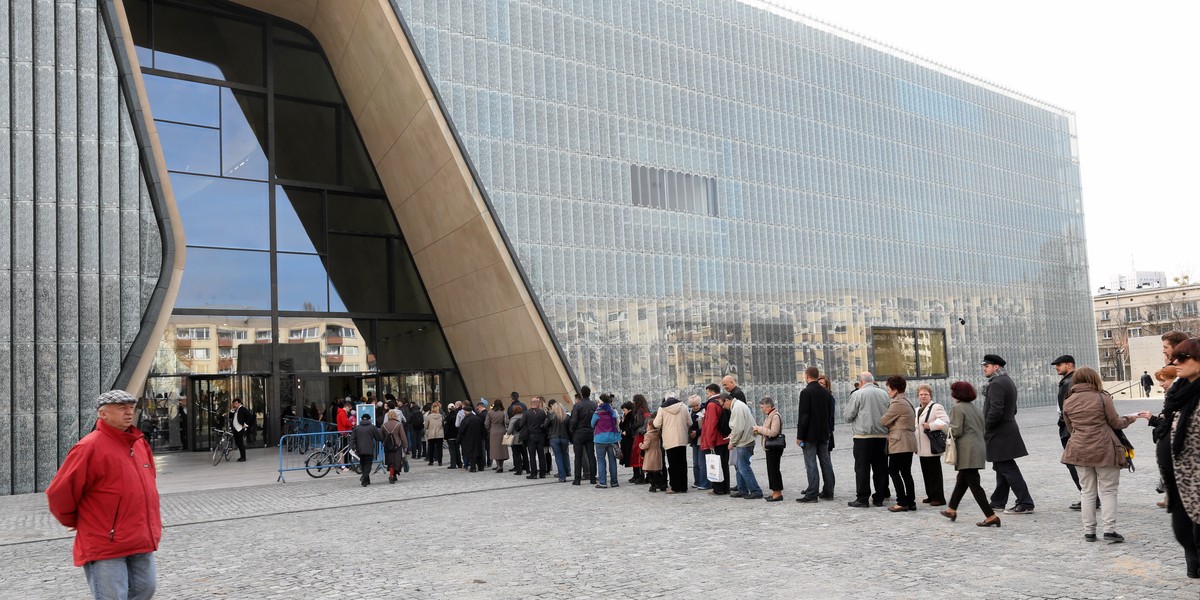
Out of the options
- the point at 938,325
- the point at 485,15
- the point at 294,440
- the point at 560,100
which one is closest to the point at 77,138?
the point at 294,440

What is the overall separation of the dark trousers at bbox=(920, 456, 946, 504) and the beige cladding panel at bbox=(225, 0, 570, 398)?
612 inches

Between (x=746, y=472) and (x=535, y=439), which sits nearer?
(x=746, y=472)

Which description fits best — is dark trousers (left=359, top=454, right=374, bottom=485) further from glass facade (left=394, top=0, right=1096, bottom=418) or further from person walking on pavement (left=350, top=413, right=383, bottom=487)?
glass facade (left=394, top=0, right=1096, bottom=418)

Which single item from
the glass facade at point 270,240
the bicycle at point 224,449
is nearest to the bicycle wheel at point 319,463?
the bicycle at point 224,449

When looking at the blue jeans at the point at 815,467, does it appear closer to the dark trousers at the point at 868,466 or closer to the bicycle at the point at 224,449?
the dark trousers at the point at 868,466

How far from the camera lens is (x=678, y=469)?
13539 millimetres

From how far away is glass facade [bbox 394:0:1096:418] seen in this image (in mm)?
26375

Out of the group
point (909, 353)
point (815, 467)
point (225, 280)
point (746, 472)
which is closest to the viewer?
point (815, 467)

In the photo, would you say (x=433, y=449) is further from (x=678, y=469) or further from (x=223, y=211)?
(x=223, y=211)

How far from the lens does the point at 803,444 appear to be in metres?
11.9

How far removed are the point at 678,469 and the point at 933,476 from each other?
4.08m

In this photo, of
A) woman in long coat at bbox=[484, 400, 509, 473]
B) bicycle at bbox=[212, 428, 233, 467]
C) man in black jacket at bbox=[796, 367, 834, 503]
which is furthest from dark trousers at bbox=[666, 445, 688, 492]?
bicycle at bbox=[212, 428, 233, 467]

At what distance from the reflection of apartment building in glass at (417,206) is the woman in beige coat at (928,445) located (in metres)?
15.3

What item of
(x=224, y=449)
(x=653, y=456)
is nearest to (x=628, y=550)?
(x=653, y=456)
